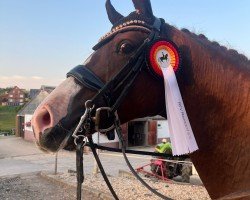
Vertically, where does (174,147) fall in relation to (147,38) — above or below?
below

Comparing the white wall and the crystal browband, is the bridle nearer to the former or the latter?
the crystal browband

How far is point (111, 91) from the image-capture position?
2273mm

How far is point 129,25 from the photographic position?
2324 millimetres

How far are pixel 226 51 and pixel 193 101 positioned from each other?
0.47 m

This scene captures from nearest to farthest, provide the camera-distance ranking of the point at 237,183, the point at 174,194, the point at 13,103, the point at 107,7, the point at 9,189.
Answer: the point at 237,183 → the point at 107,7 → the point at 174,194 → the point at 9,189 → the point at 13,103

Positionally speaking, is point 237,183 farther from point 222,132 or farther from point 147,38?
point 147,38

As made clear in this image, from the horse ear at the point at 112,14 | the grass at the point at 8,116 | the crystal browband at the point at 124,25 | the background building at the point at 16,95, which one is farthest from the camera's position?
the background building at the point at 16,95

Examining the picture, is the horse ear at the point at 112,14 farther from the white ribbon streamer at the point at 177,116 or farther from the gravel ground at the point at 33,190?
the gravel ground at the point at 33,190

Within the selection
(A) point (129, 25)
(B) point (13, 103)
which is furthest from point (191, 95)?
(B) point (13, 103)

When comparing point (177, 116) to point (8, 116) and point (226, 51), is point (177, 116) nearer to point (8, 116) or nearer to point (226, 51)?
point (226, 51)

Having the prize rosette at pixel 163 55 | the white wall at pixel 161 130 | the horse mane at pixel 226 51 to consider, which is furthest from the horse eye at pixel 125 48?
the white wall at pixel 161 130

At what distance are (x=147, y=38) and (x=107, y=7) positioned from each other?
462mm

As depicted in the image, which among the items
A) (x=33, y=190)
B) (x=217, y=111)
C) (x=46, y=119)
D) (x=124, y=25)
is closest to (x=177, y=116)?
(x=217, y=111)

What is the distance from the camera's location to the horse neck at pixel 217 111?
2.19 meters
